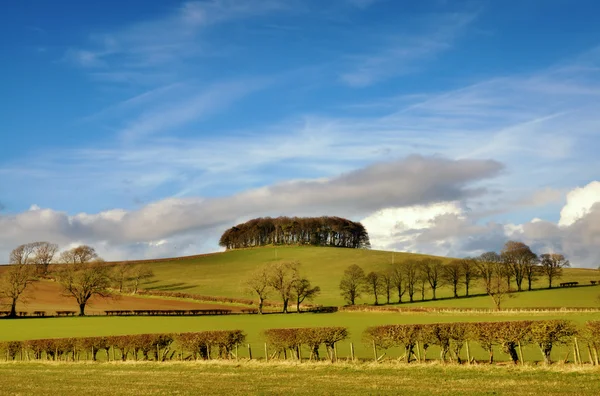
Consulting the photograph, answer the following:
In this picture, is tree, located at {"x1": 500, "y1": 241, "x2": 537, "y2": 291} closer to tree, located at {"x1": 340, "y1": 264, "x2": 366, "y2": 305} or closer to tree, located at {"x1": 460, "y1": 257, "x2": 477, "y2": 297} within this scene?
tree, located at {"x1": 460, "y1": 257, "x2": 477, "y2": 297}

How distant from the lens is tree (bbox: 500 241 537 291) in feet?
364

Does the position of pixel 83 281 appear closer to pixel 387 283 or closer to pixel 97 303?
pixel 97 303

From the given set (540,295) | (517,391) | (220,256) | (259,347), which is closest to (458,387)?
(517,391)

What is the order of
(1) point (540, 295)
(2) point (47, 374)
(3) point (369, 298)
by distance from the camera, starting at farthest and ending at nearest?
(3) point (369, 298) → (1) point (540, 295) → (2) point (47, 374)

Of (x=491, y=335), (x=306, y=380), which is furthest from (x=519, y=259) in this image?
(x=306, y=380)

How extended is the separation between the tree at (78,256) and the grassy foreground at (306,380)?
287 feet

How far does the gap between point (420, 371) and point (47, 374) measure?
19.0 m

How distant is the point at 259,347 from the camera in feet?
152

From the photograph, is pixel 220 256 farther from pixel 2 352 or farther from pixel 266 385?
pixel 266 385

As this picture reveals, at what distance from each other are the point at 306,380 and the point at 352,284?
84.5 m

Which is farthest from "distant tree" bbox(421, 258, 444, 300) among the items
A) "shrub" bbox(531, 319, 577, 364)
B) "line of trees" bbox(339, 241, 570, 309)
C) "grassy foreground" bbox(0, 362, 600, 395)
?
"grassy foreground" bbox(0, 362, 600, 395)

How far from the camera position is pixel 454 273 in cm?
11331

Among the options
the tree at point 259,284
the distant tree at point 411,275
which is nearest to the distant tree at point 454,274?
the distant tree at point 411,275

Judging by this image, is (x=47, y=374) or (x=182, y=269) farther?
(x=182, y=269)
